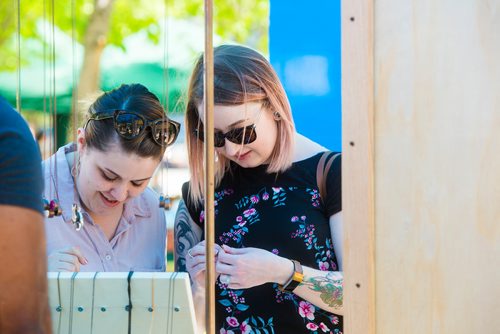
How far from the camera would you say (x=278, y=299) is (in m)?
2.10

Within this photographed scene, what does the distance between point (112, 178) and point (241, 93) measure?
0.40 m

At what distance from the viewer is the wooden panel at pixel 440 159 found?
1692 millimetres

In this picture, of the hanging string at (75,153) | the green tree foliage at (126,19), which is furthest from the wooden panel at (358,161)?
the green tree foliage at (126,19)

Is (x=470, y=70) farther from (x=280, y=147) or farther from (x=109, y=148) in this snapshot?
(x=109, y=148)

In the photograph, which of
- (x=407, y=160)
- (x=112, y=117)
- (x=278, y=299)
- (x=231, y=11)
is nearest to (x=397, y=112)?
(x=407, y=160)

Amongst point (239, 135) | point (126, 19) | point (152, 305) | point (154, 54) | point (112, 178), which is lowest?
point (152, 305)

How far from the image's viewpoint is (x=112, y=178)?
216cm

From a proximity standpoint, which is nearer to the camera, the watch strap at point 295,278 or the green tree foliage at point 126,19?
the watch strap at point 295,278

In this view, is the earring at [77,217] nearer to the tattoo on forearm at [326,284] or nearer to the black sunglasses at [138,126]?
the black sunglasses at [138,126]

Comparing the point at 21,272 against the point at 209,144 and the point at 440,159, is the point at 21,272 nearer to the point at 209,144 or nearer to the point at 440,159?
the point at 209,144

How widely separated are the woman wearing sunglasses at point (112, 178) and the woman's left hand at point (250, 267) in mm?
218

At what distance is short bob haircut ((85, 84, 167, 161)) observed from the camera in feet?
7.00

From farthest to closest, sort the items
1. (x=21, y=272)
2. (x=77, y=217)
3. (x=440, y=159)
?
(x=77, y=217) < (x=440, y=159) < (x=21, y=272)

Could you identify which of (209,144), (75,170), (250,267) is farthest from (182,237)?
(209,144)
